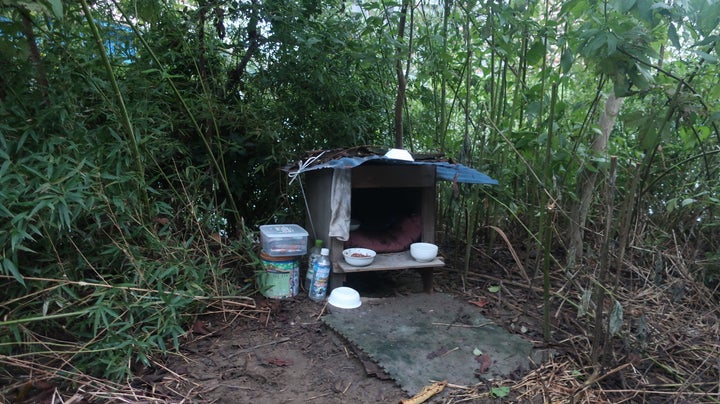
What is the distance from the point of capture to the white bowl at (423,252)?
323 cm

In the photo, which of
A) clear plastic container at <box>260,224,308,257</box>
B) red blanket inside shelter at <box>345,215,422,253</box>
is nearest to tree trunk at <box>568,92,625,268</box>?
red blanket inside shelter at <box>345,215,422,253</box>

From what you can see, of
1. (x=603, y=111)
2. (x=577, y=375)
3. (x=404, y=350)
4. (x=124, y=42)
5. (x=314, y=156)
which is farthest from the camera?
(x=603, y=111)

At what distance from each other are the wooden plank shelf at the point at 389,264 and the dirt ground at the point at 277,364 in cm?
30

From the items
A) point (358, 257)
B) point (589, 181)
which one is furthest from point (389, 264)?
point (589, 181)

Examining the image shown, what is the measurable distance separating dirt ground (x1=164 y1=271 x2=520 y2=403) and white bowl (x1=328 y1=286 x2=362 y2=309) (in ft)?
0.29

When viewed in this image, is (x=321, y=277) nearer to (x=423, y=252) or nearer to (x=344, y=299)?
(x=344, y=299)

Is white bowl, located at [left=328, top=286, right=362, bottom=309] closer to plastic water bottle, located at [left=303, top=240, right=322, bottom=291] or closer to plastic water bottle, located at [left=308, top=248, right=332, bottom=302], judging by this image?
plastic water bottle, located at [left=308, top=248, right=332, bottom=302]

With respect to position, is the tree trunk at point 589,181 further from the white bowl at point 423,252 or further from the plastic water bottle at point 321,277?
the plastic water bottle at point 321,277

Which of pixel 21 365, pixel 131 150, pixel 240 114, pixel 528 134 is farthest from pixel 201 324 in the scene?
pixel 528 134

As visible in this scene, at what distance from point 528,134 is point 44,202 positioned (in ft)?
9.20

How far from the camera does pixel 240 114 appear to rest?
11.8 ft

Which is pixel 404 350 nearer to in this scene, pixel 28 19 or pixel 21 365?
pixel 21 365

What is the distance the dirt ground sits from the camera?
85.7 inches

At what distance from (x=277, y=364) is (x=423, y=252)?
129 centimetres
